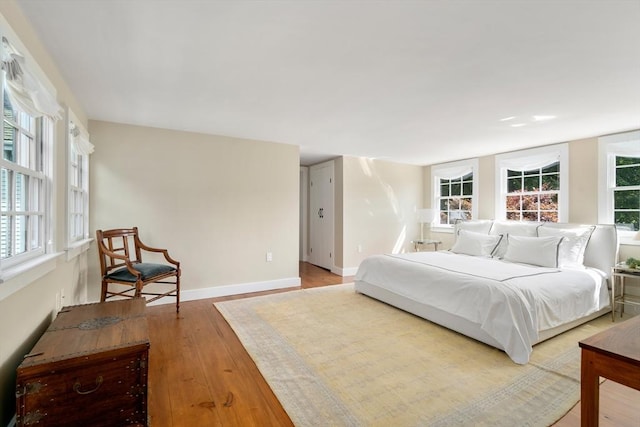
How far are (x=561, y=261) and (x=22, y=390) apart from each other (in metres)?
4.59

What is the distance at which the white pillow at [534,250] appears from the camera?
11.2ft

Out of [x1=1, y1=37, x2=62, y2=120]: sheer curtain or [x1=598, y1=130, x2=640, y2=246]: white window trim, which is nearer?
[x1=1, y1=37, x2=62, y2=120]: sheer curtain

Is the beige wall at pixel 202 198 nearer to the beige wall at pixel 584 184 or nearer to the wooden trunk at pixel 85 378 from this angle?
the wooden trunk at pixel 85 378

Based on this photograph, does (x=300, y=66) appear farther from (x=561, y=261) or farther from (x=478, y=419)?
(x=561, y=261)

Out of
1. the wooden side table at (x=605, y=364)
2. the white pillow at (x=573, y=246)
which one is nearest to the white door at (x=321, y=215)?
the white pillow at (x=573, y=246)

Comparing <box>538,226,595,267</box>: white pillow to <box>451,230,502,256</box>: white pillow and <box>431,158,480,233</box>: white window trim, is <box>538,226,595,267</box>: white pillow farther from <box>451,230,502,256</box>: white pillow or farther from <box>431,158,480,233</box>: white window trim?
<box>431,158,480,233</box>: white window trim

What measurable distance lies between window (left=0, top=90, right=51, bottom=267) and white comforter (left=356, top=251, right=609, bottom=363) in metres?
3.12

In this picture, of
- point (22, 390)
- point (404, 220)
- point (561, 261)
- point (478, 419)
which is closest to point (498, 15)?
point (478, 419)

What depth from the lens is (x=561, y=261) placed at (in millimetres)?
3408

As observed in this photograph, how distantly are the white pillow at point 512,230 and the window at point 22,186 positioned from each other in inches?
191

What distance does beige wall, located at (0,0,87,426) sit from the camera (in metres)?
1.38

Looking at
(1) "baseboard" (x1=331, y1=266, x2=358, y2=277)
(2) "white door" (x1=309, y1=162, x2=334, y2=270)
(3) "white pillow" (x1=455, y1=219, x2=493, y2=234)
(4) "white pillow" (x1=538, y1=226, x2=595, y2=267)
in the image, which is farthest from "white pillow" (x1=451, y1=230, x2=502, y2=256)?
(2) "white door" (x1=309, y1=162, x2=334, y2=270)

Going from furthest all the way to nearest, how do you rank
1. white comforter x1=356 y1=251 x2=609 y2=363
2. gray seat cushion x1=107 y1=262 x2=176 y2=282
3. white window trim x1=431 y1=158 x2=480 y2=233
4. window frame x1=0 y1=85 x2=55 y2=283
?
1. white window trim x1=431 y1=158 x2=480 y2=233
2. gray seat cushion x1=107 y1=262 x2=176 y2=282
3. white comforter x1=356 y1=251 x2=609 y2=363
4. window frame x1=0 y1=85 x2=55 y2=283

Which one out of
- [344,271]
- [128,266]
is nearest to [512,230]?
[344,271]
